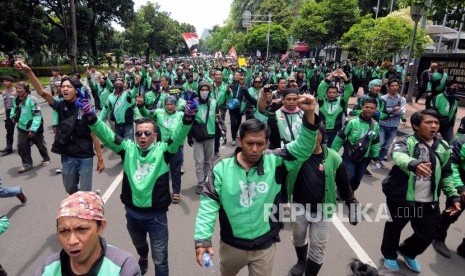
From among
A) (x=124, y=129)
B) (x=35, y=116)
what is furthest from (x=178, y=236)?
(x=35, y=116)

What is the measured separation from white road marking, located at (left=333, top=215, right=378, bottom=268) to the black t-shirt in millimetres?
1303

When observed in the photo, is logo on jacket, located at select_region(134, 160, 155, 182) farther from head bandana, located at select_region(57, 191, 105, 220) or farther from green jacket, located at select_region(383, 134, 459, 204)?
green jacket, located at select_region(383, 134, 459, 204)

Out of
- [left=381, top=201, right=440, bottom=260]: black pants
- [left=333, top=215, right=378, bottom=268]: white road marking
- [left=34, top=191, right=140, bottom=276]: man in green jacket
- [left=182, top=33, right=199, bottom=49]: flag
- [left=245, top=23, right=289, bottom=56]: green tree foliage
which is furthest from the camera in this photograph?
[left=245, top=23, right=289, bottom=56]: green tree foliage

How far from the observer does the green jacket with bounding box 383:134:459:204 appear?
11.3 ft

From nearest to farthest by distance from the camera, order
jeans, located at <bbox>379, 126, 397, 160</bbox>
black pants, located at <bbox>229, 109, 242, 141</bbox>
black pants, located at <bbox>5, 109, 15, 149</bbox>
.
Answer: jeans, located at <bbox>379, 126, 397, 160</bbox>
black pants, located at <bbox>5, 109, 15, 149</bbox>
black pants, located at <bbox>229, 109, 242, 141</bbox>

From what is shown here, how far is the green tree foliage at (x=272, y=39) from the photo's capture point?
141 ft

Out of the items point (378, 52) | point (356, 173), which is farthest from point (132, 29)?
point (356, 173)

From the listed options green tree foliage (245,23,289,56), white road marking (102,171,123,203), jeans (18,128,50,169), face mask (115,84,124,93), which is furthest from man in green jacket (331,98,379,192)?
green tree foliage (245,23,289,56)

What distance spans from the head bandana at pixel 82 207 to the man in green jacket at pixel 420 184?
106 inches

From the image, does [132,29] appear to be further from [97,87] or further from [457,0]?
[457,0]

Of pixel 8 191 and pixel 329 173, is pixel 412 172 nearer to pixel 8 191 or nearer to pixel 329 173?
pixel 329 173

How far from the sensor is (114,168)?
740 cm

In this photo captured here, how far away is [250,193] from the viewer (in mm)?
2549

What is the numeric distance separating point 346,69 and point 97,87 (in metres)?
15.0
